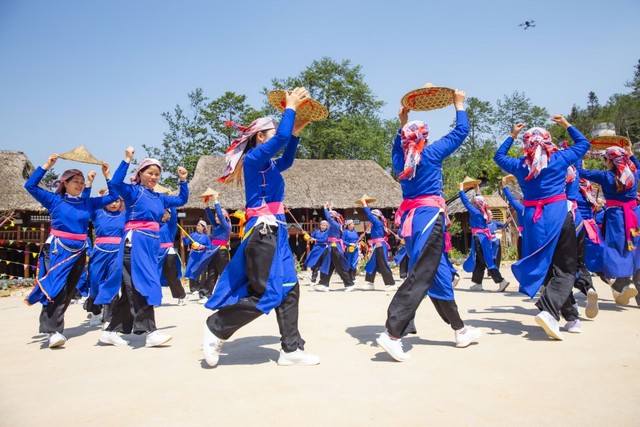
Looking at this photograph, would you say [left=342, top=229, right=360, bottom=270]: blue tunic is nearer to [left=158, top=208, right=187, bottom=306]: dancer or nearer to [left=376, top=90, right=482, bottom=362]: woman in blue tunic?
[left=158, top=208, right=187, bottom=306]: dancer

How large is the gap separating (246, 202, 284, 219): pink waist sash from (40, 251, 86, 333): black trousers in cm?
278

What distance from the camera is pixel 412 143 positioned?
4648 mm

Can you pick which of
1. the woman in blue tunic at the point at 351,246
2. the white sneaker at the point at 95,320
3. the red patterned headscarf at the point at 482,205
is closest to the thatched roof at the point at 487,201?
the woman in blue tunic at the point at 351,246

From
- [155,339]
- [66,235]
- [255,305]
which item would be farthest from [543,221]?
[66,235]

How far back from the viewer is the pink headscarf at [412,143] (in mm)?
4590

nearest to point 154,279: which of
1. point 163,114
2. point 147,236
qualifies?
point 147,236

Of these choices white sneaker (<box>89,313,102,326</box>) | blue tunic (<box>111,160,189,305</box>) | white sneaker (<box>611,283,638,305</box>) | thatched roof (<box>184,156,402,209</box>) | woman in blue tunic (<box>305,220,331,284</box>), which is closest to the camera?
blue tunic (<box>111,160,189,305</box>)

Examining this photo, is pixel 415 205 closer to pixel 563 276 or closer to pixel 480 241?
pixel 563 276

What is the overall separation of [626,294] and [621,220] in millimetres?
999

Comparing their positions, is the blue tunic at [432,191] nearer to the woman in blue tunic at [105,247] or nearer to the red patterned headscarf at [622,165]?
the red patterned headscarf at [622,165]

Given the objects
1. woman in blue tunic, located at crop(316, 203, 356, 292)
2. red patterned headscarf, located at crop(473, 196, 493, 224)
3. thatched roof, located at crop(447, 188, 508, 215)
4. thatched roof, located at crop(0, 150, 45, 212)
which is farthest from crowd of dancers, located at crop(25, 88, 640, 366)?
thatched roof, located at crop(447, 188, 508, 215)

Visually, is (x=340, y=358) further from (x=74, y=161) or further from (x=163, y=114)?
(x=163, y=114)

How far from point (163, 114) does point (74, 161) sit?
3251cm

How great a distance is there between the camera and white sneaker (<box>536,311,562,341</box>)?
4691mm
